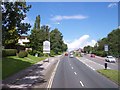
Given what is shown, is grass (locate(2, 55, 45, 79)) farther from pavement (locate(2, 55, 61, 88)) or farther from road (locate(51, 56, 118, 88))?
road (locate(51, 56, 118, 88))

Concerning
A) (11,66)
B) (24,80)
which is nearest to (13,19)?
(24,80)

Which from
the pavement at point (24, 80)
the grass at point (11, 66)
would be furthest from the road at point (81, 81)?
the grass at point (11, 66)

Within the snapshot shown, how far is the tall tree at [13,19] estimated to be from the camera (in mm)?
26203

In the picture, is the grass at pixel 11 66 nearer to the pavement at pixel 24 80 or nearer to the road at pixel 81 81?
the pavement at pixel 24 80

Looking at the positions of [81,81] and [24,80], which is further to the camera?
[24,80]

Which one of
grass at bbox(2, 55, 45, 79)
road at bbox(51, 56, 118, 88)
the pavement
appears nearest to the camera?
road at bbox(51, 56, 118, 88)

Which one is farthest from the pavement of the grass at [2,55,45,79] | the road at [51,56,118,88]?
the road at [51,56,118,88]

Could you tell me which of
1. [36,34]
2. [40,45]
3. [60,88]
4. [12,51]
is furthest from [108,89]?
[40,45]

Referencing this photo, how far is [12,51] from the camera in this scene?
61719 millimetres

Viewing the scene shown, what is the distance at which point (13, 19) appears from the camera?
2677cm

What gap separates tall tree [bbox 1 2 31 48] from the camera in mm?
26203

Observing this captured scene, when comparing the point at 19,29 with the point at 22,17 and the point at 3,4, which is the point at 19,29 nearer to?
the point at 22,17

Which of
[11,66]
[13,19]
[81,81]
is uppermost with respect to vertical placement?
[13,19]

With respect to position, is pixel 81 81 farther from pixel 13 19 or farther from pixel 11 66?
pixel 11 66
